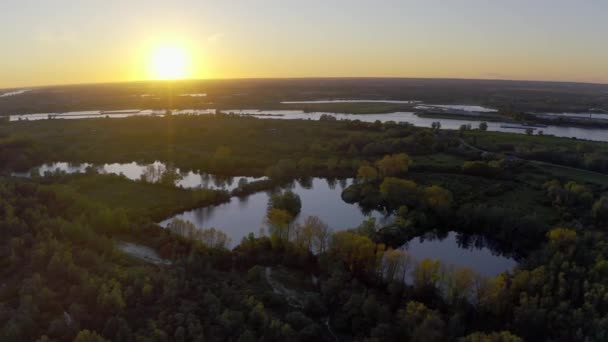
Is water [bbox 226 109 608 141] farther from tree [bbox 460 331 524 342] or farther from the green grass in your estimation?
tree [bbox 460 331 524 342]

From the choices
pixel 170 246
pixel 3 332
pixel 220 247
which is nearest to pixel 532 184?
pixel 220 247

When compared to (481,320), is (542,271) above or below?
above

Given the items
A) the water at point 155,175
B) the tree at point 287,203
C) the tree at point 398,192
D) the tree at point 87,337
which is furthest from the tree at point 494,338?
the water at point 155,175

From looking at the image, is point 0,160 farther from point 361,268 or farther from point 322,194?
point 361,268

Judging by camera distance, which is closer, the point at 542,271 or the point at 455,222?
the point at 542,271

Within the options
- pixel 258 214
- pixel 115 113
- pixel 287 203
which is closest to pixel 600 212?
pixel 287 203

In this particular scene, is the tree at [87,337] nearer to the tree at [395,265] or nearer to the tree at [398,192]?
the tree at [395,265]
